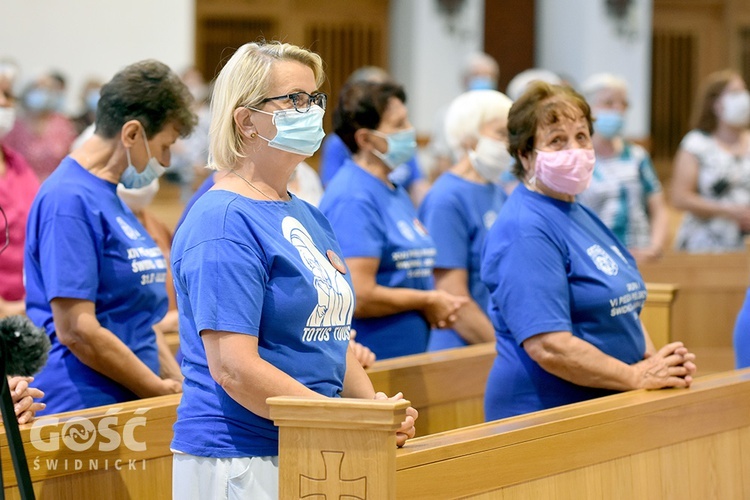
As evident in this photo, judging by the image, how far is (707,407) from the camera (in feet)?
9.43

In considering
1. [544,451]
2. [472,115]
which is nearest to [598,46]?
[472,115]

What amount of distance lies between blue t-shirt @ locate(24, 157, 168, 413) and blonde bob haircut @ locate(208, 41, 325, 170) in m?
0.66

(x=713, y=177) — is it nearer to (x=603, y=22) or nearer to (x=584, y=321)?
(x=584, y=321)

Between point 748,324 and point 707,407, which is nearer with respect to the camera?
point 707,407

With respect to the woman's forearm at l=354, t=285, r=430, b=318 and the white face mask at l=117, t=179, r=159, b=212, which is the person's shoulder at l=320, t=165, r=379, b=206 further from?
the white face mask at l=117, t=179, r=159, b=212

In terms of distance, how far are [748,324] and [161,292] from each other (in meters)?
1.85

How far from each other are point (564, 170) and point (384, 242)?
0.79 metres

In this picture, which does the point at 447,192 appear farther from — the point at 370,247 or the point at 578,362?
the point at 578,362

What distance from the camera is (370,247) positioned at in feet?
11.5

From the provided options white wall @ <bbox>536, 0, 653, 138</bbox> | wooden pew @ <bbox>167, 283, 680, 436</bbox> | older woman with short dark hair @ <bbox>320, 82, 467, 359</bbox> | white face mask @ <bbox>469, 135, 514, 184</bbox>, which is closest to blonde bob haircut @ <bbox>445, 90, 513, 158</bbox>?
white face mask @ <bbox>469, 135, 514, 184</bbox>

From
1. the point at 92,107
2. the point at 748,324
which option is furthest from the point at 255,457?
the point at 92,107

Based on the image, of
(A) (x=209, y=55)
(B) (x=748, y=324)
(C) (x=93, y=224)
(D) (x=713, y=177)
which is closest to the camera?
(C) (x=93, y=224)

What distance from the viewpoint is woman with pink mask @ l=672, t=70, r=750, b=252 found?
613 cm

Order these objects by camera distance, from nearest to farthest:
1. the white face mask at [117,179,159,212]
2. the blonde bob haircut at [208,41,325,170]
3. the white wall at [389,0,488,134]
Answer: the blonde bob haircut at [208,41,325,170], the white face mask at [117,179,159,212], the white wall at [389,0,488,134]
